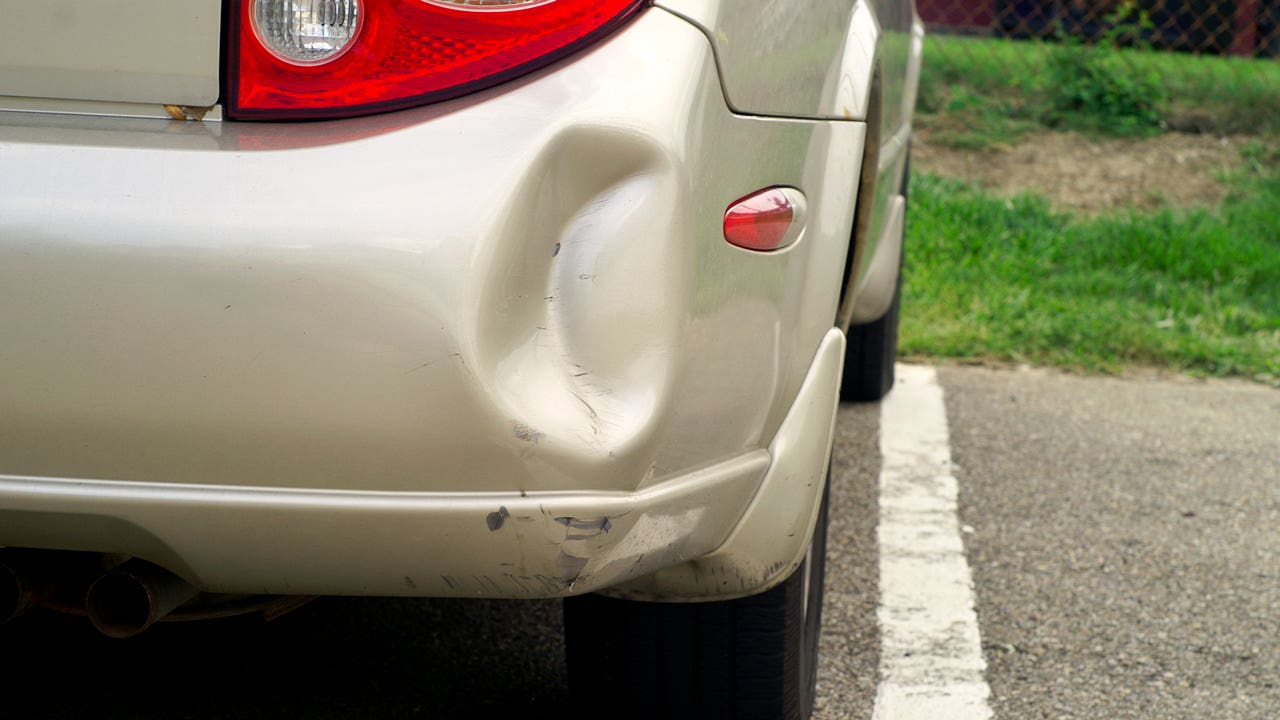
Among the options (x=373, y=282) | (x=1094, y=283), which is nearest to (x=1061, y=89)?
Answer: (x=1094, y=283)

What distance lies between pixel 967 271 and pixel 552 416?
12.8 feet

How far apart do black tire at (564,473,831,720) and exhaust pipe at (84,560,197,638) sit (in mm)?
499

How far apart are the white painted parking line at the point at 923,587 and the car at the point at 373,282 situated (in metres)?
0.91

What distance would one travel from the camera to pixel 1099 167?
243 inches

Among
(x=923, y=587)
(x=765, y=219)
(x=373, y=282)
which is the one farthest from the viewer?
(x=923, y=587)

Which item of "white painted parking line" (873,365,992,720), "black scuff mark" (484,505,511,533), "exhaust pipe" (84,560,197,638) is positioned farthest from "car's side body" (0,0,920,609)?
"white painted parking line" (873,365,992,720)

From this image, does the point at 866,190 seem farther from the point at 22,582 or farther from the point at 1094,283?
the point at 1094,283

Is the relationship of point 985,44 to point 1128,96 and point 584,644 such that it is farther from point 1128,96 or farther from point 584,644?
point 584,644

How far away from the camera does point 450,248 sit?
3.65 feet

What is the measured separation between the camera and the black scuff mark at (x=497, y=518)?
1.17m

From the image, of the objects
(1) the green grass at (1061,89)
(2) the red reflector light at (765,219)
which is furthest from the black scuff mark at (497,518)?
(1) the green grass at (1061,89)

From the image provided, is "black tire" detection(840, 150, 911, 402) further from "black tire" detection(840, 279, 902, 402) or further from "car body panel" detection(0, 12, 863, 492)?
"car body panel" detection(0, 12, 863, 492)

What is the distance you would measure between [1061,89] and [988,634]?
510cm

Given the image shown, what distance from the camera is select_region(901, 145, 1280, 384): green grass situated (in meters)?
4.16
